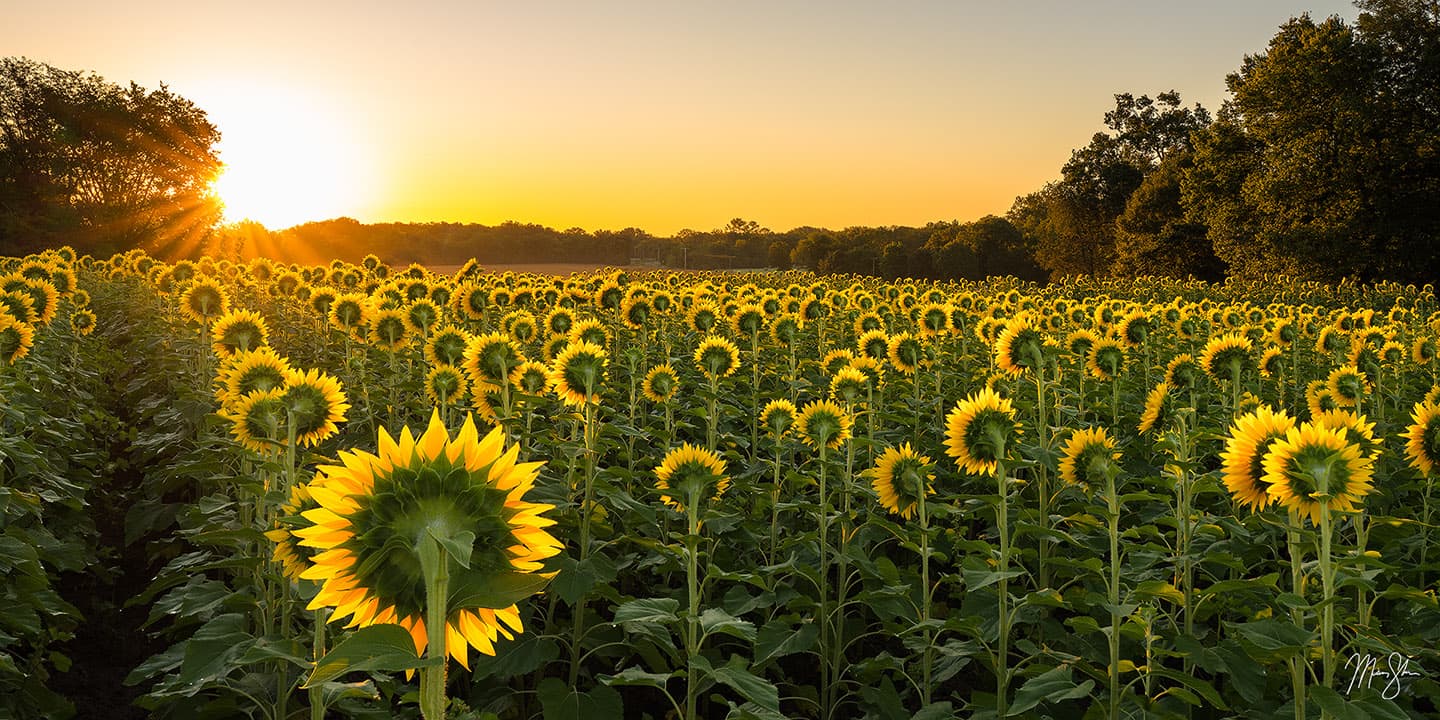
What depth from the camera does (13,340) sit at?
545 centimetres

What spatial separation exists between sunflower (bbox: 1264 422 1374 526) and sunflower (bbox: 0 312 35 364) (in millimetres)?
6380

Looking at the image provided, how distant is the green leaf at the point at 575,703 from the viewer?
3.25 meters

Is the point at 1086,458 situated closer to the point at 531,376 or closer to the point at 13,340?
the point at 531,376

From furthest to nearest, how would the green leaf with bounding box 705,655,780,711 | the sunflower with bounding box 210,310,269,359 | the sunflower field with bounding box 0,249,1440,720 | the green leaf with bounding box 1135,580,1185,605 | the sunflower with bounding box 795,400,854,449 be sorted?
the sunflower with bounding box 210,310,269,359
the sunflower with bounding box 795,400,854,449
the green leaf with bounding box 1135,580,1185,605
the green leaf with bounding box 705,655,780,711
the sunflower field with bounding box 0,249,1440,720

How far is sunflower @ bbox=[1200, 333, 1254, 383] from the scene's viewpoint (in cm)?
562

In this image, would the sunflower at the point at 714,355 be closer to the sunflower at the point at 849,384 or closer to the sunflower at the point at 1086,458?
the sunflower at the point at 849,384

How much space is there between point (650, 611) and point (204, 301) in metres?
6.07

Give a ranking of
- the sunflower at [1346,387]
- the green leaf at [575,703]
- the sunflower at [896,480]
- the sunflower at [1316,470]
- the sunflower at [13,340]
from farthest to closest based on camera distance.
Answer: the sunflower at [1346,387], the sunflower at [13,340], the sunflower at [896,480], the green leaf at [575,703], the sunflower at [1316,470]

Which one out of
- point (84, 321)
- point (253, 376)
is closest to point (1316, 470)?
point (253, 376)

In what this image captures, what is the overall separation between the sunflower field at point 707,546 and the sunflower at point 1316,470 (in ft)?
0.04

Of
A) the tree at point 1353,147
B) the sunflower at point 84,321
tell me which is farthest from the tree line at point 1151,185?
the sunflower at point 84,321

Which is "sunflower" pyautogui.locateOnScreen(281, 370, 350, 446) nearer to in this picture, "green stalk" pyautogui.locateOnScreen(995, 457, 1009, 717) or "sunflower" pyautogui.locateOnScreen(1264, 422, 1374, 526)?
"green stalk" pyautogui.locateOnScreen(995, 457, 1009, 717)

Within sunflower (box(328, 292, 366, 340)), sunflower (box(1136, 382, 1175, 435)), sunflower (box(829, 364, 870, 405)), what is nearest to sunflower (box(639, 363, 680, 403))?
sunflower (box(829, 364, 870, 405))

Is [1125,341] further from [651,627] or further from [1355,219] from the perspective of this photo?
[1355,219]
